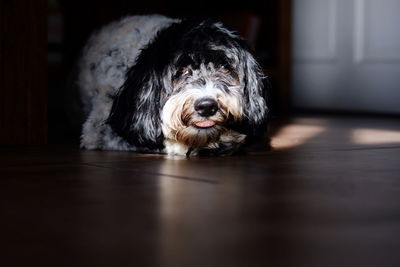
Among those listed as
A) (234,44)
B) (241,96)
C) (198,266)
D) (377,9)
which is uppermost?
(377,9)

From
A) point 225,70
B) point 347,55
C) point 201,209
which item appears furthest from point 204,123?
point 347,55

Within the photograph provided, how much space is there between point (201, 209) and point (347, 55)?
3.16 meters

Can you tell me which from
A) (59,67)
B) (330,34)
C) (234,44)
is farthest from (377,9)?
(234,44)

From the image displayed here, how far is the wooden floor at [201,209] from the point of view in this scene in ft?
3.65

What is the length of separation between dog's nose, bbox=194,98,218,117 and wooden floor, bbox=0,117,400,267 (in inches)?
5.5

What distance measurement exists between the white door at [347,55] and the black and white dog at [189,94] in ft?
6.77

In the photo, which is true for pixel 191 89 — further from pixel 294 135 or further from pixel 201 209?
pixel 294 135

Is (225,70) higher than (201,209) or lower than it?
higher

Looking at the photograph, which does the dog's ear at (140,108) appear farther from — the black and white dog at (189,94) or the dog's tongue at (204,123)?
the dog's tongue at (204,123)

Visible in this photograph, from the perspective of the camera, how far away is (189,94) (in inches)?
86.3

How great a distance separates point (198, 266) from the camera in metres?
1.05

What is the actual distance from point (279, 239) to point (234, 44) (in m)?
1.18

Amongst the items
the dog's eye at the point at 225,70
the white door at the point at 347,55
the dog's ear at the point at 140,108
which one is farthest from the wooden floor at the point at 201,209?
the white door at the point at 347,55

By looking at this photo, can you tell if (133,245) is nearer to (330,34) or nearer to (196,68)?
(196,68)
